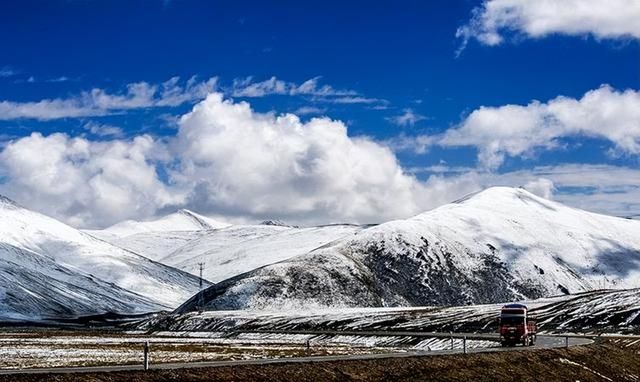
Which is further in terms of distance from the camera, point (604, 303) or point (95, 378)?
point (604, 303)

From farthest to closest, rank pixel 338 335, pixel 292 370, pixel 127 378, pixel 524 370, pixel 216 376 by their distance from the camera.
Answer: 1. pixel 338 335
2. pixel 524 370
3. pixel 292 370
4. pixel 216 376
5. pixel 127 378

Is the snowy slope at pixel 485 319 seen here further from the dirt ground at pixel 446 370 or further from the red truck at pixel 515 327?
the dirt ground at pixel 446 370

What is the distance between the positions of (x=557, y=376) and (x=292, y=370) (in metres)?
26.0

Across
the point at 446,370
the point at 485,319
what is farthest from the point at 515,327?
the point at 485,319

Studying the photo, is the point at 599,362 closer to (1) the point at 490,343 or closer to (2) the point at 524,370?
(2) the point at 524,370

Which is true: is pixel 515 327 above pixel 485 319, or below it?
below

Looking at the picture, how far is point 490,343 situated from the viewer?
10275 centimetres

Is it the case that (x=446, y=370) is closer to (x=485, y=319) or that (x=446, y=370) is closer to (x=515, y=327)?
(x=515, y=327)

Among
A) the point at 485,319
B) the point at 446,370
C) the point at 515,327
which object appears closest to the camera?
the point at 446,370

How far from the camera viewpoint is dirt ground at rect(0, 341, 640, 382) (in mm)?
47000

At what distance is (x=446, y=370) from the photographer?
61.1 metres

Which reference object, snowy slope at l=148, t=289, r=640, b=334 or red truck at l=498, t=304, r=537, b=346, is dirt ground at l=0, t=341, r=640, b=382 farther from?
snowy slope at l=148, t=289, r=640, b=334

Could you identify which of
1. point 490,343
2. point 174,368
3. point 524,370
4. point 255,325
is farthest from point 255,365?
point 255,325

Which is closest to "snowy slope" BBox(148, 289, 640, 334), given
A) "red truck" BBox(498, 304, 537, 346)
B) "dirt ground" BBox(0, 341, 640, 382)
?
"red truck" BBox(498, 304, 537, 346)
